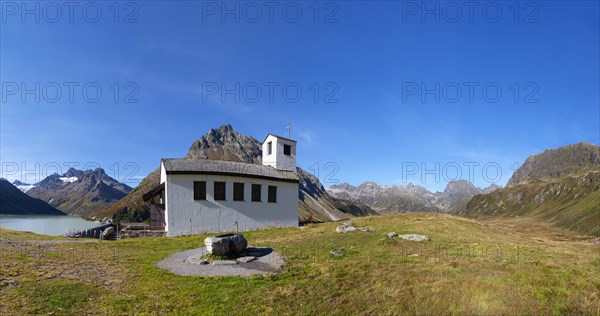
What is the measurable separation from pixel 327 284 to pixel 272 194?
2710 cm

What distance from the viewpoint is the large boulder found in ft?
65.9

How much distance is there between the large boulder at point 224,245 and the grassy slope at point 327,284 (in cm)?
340

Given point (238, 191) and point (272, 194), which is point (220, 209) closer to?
point (238, 191)

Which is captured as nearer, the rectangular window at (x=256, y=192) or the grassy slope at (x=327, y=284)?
the grassy slope at (x=327, y=284)

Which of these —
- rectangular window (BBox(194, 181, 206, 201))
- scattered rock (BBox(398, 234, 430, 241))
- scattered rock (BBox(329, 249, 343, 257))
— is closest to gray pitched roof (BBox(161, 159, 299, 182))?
rectangular window (BBox(194, 181, 206, 201))

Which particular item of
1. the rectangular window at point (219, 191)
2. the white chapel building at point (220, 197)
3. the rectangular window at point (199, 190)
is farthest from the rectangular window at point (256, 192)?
the rectangular window at point (199, 190)

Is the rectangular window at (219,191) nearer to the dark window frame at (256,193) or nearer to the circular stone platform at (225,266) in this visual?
the dark window frame at (256,193)

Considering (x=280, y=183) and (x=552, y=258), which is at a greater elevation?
(x=280, y=183)

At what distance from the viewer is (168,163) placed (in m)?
36.6

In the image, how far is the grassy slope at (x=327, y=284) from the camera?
458 inches

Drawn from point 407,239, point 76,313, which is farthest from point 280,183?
point 76,313

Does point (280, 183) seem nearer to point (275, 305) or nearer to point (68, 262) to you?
point (68, 262)

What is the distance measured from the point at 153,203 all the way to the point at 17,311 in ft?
90.1

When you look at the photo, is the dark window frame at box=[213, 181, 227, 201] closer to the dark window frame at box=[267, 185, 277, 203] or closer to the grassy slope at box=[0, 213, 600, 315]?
the dark window frame at box=[267, 185, 277, 203]
